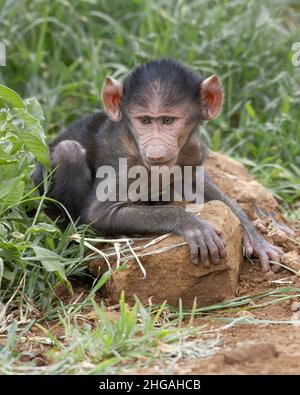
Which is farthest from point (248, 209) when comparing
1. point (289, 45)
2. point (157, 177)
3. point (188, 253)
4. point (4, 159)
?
point (289, 45)

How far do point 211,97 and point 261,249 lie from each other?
1143 mm

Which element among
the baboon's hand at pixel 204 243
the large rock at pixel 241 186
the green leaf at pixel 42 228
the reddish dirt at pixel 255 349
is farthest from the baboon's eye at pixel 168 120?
the reddish dirt at pixel 255 349

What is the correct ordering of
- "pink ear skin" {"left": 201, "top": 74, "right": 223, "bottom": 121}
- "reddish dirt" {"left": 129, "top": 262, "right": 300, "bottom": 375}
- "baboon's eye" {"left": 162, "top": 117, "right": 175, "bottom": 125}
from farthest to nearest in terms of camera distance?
"pink ear skin" {"left": 201, "top": 74, "right": 223, "bottom": 121}
"baboon's eye" {"left": 162, "top": 117, "right": 175, "bottom": 125}
"reddish dirt" {"left": 129, "top": 262, "right": 300, "bottom": 375}

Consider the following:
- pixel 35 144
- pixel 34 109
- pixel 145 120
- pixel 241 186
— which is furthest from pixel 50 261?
pixel 241 186

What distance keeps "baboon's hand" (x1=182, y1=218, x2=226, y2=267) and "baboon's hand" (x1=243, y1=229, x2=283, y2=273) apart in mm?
596

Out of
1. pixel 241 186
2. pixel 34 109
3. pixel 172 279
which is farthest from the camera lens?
pixel 241 186

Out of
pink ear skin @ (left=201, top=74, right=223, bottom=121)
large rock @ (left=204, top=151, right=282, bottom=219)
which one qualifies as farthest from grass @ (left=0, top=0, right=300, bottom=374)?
pink ear skin @ (left=201, top=74, right=223, bottom=121)

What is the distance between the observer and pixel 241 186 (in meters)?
6.84

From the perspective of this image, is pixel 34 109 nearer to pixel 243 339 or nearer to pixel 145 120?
pixel 145 120

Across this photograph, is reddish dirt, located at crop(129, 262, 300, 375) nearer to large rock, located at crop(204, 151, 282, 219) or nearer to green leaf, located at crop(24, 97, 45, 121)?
large rock, located at crop(204, 151, 282, 219)

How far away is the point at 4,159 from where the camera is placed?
540cm

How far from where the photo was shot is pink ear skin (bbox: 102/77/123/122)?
594cm

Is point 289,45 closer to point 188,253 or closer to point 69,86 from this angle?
point 69,86

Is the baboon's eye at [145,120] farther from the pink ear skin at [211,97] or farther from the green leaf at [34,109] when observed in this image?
the green leaf at [34,109]
